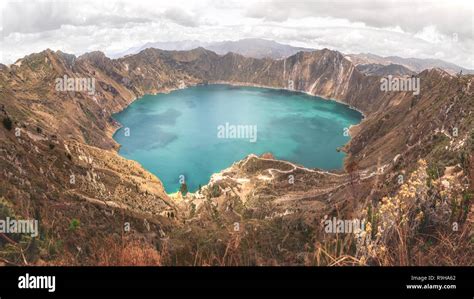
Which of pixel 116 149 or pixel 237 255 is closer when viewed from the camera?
pixel 237 255

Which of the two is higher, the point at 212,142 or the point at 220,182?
the point at 212,142

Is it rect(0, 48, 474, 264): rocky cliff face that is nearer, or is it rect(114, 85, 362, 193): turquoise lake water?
rect(0, 48, 474, 264): rocky cliff face

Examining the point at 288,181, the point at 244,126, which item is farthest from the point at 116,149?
the point at 288,181

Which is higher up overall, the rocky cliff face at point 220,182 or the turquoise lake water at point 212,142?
the turquoise lake water at point 212,142

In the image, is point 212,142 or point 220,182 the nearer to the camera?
point 220,182

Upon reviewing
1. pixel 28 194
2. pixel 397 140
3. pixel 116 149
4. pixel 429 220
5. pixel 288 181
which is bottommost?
pixel 429 220

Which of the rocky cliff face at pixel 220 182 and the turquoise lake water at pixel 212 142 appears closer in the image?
the rocky cliff face at pixel 220 182

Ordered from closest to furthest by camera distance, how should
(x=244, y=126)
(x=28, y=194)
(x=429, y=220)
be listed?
(x=429, y=220) → (x=28, y=194) → (x=244, y=126)

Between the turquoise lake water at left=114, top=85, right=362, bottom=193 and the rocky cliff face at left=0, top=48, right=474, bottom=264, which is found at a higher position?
the turquoise lake water at left=114, top=85, right=362, bottom=193

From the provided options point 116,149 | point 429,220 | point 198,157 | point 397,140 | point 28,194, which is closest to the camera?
point 429,220
